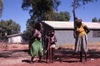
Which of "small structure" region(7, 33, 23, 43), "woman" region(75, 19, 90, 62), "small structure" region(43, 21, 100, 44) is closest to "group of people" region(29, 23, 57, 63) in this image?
"woman" region(75, 19, 90, 62)

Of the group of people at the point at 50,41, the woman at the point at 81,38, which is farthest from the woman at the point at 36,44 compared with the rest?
the woman at the point at 81,38

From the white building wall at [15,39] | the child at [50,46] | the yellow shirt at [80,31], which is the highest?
the yellow shirt at [80,31]

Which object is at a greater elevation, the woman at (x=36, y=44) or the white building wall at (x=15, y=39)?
the woman at (x=36, y=44)

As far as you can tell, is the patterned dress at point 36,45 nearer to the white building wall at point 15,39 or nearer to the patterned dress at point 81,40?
the patterned dress at point 81,40

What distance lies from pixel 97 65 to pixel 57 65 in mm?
1492

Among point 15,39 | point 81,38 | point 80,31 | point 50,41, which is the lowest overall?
point 15,39

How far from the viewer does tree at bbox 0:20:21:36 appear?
92206 mm

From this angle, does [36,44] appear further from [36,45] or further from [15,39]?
[15,39]

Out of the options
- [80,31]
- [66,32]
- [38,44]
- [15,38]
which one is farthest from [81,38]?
[15,38]

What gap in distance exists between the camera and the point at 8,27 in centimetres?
9431

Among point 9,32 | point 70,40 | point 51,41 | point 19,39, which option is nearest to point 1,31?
point 9,32

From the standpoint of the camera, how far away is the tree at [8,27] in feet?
303

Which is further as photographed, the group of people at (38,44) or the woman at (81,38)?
the group of people at (38,44)

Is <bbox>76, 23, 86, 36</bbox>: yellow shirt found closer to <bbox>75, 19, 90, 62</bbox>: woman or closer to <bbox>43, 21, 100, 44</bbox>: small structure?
<bbox>75, 19, 90, 62</bbox>: woman
